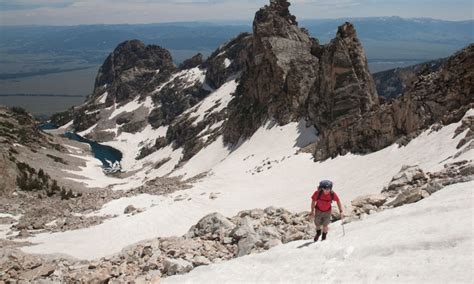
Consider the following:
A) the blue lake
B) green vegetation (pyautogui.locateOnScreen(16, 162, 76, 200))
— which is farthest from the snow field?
the blue lake

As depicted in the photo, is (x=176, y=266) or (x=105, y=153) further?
(x=105, y=153)

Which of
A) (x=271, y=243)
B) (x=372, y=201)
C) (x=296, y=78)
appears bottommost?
(x=271, y=243)

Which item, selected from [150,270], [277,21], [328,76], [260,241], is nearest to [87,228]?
[150,270]

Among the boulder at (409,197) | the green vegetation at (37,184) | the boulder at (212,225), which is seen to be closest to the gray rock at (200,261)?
the boulder at (212,225)

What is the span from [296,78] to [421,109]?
37014mm

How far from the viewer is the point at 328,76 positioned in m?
55.2

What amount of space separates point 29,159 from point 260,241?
71707 mm

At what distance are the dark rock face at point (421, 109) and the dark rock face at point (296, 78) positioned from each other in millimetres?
12210

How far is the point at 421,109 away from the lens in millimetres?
32875

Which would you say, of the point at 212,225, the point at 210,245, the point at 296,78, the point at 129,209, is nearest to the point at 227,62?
the point at 296,78

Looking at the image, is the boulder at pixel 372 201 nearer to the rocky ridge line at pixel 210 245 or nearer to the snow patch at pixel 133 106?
the rocky ridge line at pixel 210 245

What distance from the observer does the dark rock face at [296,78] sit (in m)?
53.3

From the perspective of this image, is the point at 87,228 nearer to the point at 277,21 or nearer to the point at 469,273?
the point at 469,273

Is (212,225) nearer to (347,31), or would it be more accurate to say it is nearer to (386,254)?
(386,254)
